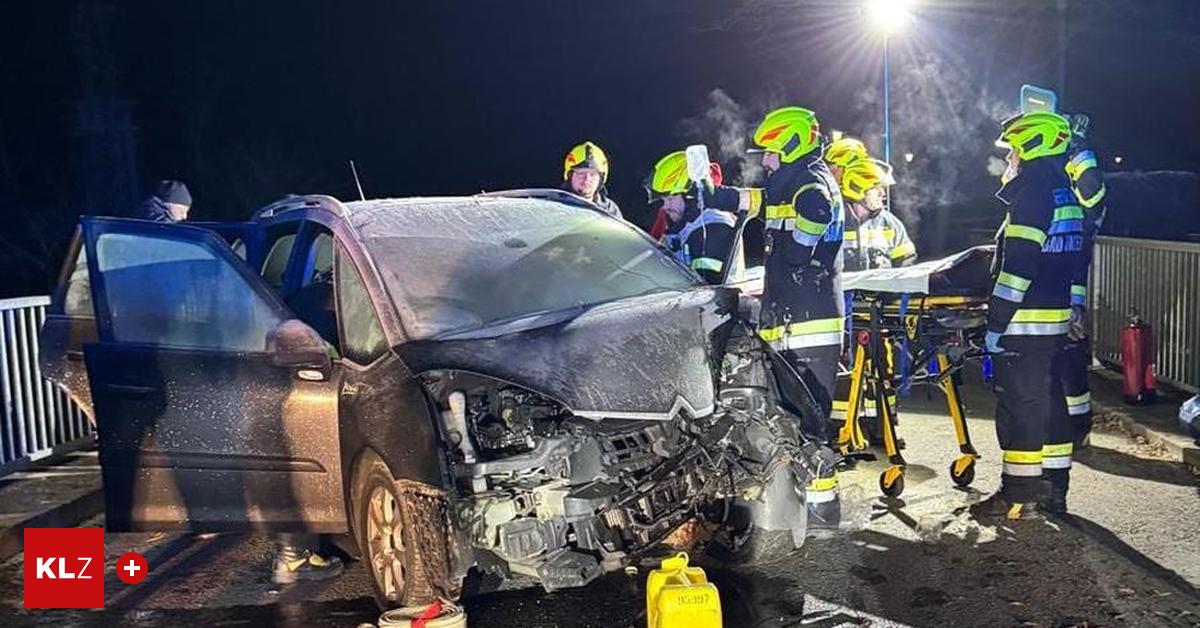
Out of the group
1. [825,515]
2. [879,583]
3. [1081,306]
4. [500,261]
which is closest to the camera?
[879,583]

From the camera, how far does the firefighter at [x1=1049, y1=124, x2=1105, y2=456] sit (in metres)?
6.95

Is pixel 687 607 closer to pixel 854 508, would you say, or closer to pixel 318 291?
pixel 318 291

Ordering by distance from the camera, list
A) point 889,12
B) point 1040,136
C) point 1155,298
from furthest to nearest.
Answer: point 889,12, point 1155,298, point 1040,136

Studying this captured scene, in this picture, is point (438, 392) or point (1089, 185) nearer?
point (438, 392)

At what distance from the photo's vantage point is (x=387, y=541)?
14.5ft

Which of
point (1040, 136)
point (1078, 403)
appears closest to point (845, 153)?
point (1078, 403)

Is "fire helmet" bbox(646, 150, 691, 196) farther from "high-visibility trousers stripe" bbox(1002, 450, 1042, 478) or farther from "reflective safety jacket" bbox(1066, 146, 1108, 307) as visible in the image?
"high-visibility trousers stripe" bbox(1002, 450, 1042, 478)

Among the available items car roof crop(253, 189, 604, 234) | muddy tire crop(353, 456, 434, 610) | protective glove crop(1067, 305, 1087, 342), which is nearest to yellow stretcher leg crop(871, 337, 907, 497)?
protective glove crop(1067, 305, 1087, 342)

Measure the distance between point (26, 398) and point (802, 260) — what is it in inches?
213

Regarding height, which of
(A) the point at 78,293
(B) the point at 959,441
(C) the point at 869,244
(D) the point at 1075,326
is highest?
(C) the point at 869,244

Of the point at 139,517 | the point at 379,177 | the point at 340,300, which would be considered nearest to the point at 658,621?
the point at 340,300

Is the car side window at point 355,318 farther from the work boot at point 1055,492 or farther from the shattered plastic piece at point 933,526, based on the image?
the work boot at point 1055,492

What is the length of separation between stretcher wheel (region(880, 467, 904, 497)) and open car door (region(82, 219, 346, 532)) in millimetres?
3225

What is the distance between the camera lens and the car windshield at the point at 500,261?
15.4 ft
